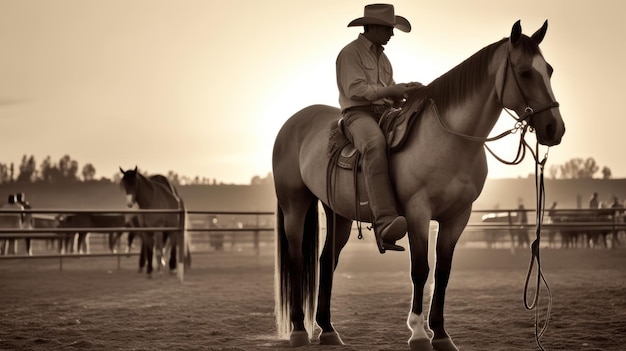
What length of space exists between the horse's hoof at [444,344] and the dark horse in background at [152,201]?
35.3 ft

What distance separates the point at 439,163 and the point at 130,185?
37.9 ft

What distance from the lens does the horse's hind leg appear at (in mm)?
6230

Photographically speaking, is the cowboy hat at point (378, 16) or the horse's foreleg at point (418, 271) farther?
the cowboy hat at point (378, 16)

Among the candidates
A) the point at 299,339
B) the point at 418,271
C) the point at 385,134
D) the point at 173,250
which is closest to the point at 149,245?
the point at 173,250

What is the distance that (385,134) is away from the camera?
18.7 ft

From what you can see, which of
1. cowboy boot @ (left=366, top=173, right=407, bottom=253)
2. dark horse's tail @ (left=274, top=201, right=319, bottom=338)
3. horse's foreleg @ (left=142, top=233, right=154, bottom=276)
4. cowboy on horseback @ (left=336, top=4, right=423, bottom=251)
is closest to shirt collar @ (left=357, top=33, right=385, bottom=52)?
cowboy on horseback @ (left=336, top=4, right=423, bottom=251)

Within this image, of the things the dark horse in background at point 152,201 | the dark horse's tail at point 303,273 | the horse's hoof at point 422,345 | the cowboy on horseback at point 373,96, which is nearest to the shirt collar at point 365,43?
the cowboy on horseback at point 373,96

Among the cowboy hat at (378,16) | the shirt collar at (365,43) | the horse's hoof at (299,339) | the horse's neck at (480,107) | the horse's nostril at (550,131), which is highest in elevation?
the cowboy hat at (378,16)

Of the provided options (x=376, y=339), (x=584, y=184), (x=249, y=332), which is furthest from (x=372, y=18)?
(x=584, y=184)

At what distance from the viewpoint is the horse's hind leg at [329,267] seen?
20.4ft

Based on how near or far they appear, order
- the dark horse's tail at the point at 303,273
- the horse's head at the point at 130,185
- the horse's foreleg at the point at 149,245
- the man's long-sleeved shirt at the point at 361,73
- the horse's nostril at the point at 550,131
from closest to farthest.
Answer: the horse's nostril at the point at 550,131 → the man's long-sleeved shirt at the point at 361,73 → the dark horse's tail at the point at 303,273 → the horse's foreleg at the point at 149,245 → the horse's head at the point at 130,185

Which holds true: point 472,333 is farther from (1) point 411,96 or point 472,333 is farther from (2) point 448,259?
(1) point 411,96

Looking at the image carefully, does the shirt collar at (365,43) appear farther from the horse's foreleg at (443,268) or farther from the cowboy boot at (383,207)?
the horse's foreleg at (443,268)

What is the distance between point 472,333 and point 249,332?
192 centimetres
